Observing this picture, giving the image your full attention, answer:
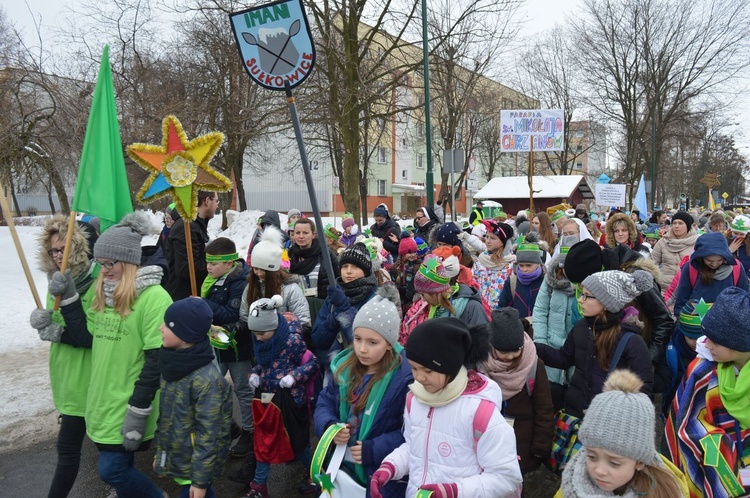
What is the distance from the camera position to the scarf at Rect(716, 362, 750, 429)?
105 inches

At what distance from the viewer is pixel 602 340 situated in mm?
3480

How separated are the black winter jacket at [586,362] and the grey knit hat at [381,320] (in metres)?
1.26

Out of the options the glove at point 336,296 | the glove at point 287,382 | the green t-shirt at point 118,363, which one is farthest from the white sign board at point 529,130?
the green t-shirt at point 118,363

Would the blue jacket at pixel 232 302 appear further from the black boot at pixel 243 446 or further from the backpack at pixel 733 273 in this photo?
the backpack at pixel 733 273

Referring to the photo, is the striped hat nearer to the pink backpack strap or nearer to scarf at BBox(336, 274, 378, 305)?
scarf at BBox(336, 274, 378, 305)

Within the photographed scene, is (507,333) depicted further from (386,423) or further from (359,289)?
(359,289)

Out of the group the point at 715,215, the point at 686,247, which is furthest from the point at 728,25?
the point at 686,247

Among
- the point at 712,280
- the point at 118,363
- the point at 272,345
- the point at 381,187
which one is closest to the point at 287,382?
the point at 272,345

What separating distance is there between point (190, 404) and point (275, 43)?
237 cm

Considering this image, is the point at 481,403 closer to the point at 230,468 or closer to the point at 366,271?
the point at 366,271

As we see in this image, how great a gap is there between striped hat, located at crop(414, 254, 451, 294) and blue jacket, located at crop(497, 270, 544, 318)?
63.3 inches

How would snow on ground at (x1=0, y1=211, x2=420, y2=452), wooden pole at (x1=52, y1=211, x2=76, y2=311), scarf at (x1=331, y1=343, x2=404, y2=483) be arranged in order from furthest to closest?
1. snow on ground at (x1=0, y1=211, x2=420, y2=452)
2. wooden pole at (x1=52, y1=211, x2=76, y2=311)
3. scarf at (x1=331, y1=343, x2=404, y2=483)

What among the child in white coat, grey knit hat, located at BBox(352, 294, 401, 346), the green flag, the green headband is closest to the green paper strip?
the child in white coat

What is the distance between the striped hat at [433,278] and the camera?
3945 millimetres
